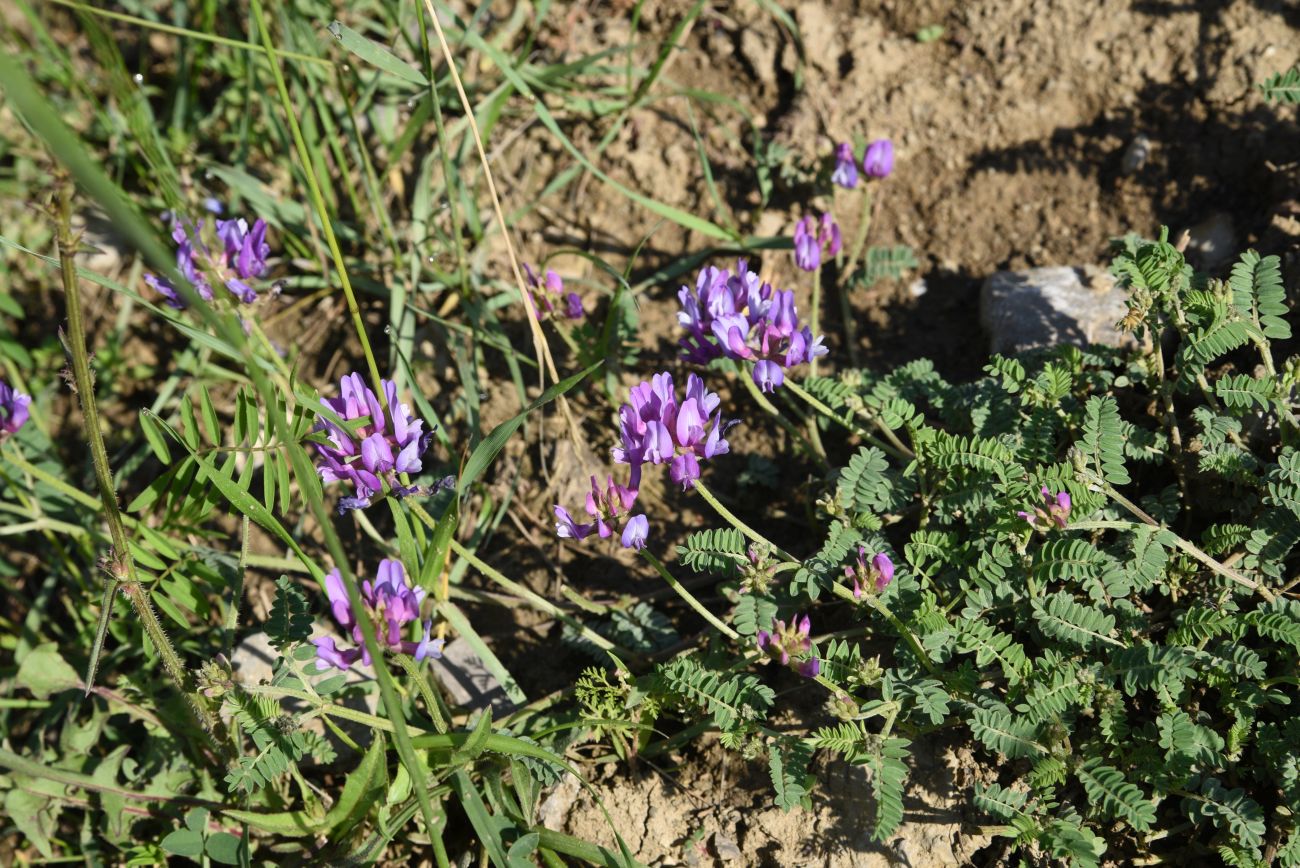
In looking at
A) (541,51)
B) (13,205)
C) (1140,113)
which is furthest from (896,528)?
(13,205)

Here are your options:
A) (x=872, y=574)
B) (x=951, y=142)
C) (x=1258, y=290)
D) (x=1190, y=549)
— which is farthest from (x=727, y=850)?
(x=951, y=142)

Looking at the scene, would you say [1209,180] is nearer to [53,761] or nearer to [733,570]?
[733,570]

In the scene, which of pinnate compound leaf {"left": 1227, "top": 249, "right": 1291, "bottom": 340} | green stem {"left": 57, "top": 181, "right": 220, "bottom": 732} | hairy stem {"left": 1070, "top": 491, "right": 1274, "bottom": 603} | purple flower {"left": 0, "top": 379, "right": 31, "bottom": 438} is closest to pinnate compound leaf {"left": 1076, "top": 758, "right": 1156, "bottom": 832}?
hairy stem {"left": 1070, "top": 491, "right": 1274, "bottom": 603}

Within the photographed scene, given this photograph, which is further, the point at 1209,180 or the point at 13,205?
the point at 13,205

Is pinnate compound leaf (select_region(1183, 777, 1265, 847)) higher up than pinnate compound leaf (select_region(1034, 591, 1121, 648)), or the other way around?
pinnate compound leaf (select_region(1034, 591, 1121, 648))

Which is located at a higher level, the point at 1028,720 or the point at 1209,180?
the point at 1209,180

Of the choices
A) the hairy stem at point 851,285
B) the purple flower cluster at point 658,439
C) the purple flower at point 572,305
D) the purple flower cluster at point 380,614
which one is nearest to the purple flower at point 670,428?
the purple flower cluster at point 658,439

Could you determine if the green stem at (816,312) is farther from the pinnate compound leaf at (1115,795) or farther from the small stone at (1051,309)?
the pinnate compound leaf at (1115,795)

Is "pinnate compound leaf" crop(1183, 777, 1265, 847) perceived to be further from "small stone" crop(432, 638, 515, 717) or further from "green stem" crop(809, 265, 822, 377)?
"small stone" crop(432, 638, 515, 717)
